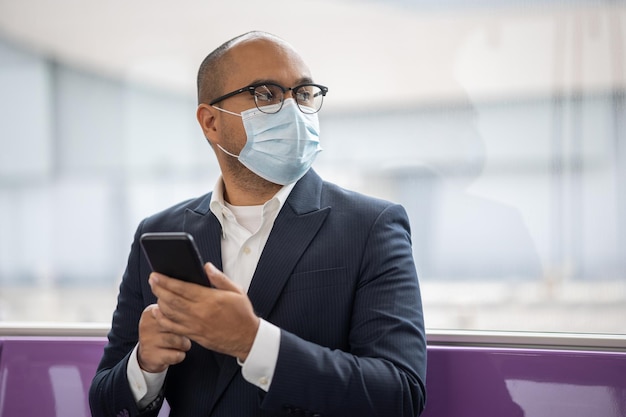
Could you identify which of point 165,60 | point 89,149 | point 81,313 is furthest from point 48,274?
point 165,60

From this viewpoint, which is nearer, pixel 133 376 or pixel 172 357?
pixel 172 357

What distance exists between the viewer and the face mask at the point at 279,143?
1.71 metres

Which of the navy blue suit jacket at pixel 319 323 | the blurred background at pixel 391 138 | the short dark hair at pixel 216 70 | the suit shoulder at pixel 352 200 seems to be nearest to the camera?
the navy blue suit jacket at pixel 319 323

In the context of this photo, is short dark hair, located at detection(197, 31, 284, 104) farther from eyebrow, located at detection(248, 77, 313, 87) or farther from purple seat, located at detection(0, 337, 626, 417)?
purple seat, located at detection(0, 337, 626, 417)

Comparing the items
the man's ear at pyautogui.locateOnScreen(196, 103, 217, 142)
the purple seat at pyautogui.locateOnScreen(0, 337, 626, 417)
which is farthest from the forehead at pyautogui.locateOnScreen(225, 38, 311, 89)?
the purple seat at pyautogui.locateOnScreen(0, 337, 626, 417)

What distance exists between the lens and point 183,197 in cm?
238

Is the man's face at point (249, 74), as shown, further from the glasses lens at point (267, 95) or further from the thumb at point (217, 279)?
the thumb at point (217, 279)

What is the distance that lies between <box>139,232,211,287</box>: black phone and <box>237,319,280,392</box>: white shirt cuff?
6.0 inches

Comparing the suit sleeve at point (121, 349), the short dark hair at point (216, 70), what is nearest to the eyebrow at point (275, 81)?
the short dark hair at point (216, 70)

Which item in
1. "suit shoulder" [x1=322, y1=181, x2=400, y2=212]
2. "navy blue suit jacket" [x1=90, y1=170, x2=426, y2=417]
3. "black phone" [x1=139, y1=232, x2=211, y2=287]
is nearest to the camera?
"black phone" [x1=139, y1=232, x2=211, y2=287]

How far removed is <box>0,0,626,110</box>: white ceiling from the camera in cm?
195

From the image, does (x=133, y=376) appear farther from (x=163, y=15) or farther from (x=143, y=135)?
(x=163, y=15)

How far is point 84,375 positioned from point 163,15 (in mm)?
1265

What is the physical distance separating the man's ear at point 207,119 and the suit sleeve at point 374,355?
0.53 m
